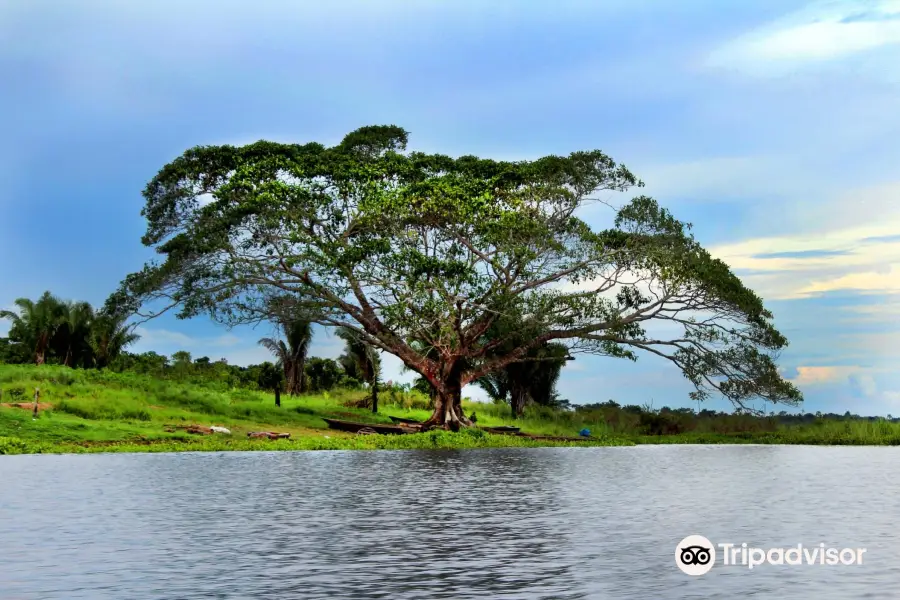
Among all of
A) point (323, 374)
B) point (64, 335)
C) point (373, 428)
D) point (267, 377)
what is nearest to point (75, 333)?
point (64, 335)

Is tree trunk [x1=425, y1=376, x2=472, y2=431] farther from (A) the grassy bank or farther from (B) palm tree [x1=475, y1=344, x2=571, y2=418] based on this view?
(B) palm tree [x1=475, y1=344, x2=571, y2=418]

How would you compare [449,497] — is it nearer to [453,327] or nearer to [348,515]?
[348,515]

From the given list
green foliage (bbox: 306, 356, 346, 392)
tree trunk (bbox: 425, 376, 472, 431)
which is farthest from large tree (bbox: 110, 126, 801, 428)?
green foliage (bbox: 306, 356, 346, 392)

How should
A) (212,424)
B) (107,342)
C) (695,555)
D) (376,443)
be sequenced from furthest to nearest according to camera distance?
(107,342) → (212,424) → (376,443) → (695,555)

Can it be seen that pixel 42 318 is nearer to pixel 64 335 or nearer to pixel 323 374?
pixel 64 335

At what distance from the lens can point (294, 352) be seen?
52031 mm

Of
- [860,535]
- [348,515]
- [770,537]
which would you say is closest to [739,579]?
[770,537]

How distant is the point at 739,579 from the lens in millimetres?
9680

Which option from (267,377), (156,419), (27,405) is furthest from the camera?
(267,377)

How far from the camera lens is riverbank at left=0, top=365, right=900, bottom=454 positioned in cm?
3009

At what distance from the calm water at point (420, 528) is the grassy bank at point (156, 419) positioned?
16.6 ft

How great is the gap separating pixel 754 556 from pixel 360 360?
148 ft

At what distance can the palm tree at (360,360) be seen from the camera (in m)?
49.4

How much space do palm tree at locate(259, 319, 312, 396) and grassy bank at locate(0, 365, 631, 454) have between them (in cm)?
471
